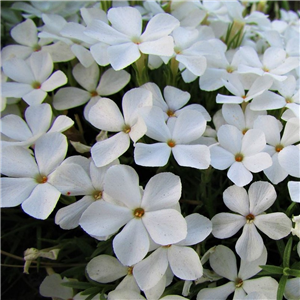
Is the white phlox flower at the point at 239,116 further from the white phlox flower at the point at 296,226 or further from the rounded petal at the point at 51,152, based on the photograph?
the rounded petal at the point at 51,152

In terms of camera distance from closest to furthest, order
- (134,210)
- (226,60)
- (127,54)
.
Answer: (134,210)
(127,54)
(226,60)


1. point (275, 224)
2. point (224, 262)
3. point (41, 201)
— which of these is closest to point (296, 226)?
point (275, 224)

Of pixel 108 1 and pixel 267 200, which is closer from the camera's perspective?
pixel 267 200

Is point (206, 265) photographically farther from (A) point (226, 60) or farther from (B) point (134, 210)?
(A) point (226, 60)

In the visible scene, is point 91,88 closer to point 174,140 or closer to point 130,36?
point 130,36

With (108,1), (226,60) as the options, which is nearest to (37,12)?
(108,1)

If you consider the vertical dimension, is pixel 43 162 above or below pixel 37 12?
below
